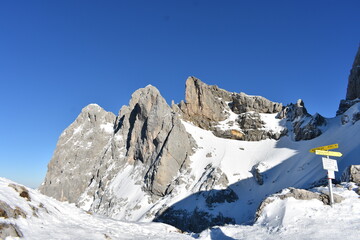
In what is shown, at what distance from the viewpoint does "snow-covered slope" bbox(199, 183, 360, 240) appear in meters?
12.8

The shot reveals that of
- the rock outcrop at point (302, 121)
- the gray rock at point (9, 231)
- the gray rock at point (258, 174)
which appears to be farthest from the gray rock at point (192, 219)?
the gray rock at point (9, 231)

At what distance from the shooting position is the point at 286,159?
66.6 m

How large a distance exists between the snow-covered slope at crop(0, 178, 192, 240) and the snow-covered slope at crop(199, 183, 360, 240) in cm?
393

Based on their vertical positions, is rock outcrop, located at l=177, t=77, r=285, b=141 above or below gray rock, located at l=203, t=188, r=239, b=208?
above

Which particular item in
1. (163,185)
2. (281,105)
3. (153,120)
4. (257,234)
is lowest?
(257,234)

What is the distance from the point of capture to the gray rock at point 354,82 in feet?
268

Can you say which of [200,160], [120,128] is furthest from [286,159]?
[120,128]

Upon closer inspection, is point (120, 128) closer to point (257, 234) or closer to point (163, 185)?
point (163, 185)

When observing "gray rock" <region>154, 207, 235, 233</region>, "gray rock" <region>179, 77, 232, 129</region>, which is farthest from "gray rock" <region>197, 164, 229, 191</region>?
"gray rock" <region>179, 77, 232, 129</region>

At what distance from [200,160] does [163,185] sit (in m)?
13.5

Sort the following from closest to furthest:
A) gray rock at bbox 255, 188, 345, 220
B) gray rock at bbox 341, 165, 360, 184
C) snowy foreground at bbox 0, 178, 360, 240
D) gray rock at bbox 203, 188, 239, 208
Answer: snowy foreground at bbox 0, 178, 360, 240, gray rock at bbox 255, 188, 345, 220, gray rock at bbox 341, 165, 360, 184, gray rock at bbox 203, 188, 239, 208

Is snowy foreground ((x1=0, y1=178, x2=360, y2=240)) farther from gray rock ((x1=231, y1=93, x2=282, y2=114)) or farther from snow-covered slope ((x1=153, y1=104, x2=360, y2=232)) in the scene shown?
gray rock ((x1=231, y1=93, x2=282, y2=114))

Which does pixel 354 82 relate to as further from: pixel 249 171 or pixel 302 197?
pixel 302 197

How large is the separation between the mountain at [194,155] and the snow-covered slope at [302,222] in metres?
33.9
